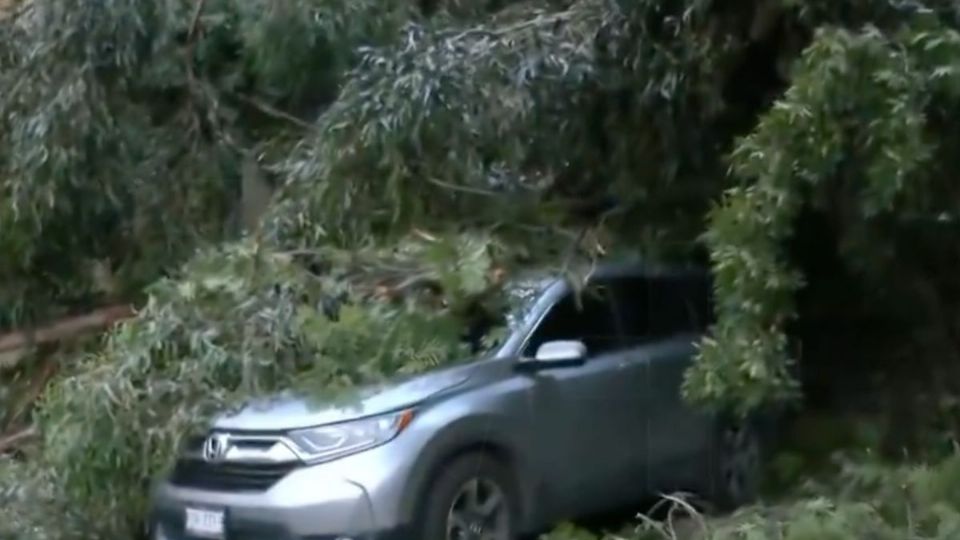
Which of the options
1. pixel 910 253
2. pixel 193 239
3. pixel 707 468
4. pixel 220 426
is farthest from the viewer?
pixel 193 239

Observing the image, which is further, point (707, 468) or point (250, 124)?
point (250, 124)

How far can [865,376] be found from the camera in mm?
8453

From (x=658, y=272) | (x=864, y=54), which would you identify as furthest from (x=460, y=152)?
(x=864, y=54)

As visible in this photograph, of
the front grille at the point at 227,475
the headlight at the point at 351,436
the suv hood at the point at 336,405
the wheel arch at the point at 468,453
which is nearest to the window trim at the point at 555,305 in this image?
the suv hood at the point at 336,405

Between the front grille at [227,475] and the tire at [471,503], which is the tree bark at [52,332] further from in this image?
the tire at [471,503]

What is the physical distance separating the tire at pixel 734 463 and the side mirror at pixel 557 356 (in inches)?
35.9

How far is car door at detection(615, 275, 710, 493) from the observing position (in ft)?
27.7

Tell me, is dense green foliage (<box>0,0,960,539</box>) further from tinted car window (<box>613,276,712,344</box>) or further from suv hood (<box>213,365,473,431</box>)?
tinted car window (<box>613,276,712,344</box>)

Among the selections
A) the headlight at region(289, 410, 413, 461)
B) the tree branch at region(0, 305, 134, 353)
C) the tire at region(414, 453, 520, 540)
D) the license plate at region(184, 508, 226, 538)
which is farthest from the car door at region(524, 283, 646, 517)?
the tree branch at region(0, 305, 134, 353)

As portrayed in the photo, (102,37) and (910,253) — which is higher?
(102,37)

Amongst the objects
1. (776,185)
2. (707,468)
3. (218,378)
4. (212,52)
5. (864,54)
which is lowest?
(707,468)

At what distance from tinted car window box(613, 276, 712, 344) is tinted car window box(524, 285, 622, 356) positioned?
0.09 m

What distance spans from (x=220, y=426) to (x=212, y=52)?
2.70m

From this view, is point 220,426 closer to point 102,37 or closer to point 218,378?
point 218,378
